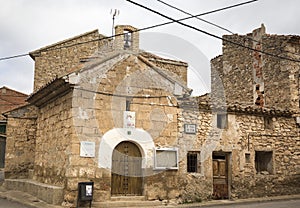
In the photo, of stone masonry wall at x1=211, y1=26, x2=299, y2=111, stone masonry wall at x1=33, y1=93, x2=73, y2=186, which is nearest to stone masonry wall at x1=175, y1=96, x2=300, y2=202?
stone masonry wall at x1=211, y1=26, x2=299, y2=111

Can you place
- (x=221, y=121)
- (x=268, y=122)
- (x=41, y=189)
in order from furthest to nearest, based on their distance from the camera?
(x=268, y=122), (x=221, y=121), (x=41, y=189)

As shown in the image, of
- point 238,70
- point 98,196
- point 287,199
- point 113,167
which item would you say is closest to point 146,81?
point 113,167

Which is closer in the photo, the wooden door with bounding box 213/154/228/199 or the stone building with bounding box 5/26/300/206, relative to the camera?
the stone building with bounding box 5/26/300/206

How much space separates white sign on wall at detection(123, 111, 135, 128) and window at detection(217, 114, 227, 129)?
321 centimetres

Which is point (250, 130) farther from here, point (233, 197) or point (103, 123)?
point (103, 123)

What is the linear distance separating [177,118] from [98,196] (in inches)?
134

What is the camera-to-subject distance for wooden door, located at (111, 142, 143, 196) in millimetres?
Answer: 9922

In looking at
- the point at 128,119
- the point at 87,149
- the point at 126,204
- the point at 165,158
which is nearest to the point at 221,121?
the point at 165,158

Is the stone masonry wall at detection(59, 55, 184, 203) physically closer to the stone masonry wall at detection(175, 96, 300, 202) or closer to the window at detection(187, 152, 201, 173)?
the stone masonry wall at detection(175, 96, 300, 202)

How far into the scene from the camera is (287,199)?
11.8m

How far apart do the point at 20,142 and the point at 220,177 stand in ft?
25.5

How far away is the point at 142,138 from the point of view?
33.7ft

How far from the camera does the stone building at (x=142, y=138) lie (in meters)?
9.57

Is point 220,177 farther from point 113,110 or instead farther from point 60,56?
point 60,56
